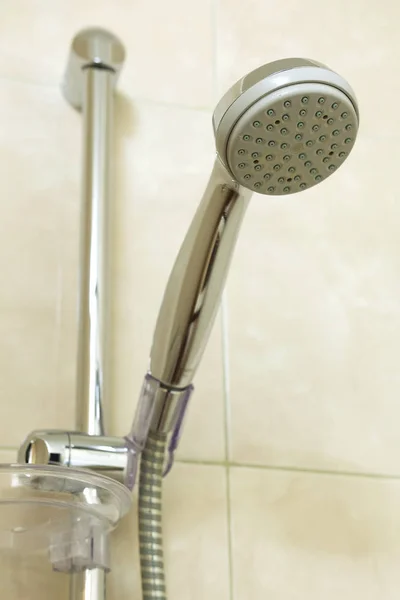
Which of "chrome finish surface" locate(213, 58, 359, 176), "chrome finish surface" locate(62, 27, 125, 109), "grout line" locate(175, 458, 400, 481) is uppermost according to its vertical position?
"chrome finish surface" locate(62, 27, 125, 109)

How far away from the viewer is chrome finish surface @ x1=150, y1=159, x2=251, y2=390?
1.48 feet

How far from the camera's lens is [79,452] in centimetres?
53

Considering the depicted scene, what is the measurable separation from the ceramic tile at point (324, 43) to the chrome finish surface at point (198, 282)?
39cm

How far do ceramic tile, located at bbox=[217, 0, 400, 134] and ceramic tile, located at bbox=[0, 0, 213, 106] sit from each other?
0.03 metres

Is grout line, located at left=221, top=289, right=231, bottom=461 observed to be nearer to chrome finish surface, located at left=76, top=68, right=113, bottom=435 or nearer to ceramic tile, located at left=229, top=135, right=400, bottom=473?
ceramic tile, located at left=229, top=135, right=400, bottom=473

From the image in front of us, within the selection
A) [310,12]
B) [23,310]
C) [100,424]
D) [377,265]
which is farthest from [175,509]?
[310,12]

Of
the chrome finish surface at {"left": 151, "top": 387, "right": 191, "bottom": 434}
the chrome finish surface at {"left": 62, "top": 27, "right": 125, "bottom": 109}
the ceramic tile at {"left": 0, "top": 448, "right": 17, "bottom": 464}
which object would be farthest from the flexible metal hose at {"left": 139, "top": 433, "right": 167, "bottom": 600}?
the chrome finish surface at {"left": 62, "top": 27, "right": 125, "bottom": 109}

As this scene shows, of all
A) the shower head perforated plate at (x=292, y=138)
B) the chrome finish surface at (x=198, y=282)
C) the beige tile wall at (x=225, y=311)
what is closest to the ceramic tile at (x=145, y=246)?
the beige tile wall at (x=225, y=311)

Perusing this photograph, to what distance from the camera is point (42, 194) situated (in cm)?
69

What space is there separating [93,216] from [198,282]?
0.21 m

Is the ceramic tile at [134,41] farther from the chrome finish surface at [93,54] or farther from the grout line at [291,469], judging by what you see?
the grout line at [291,469]

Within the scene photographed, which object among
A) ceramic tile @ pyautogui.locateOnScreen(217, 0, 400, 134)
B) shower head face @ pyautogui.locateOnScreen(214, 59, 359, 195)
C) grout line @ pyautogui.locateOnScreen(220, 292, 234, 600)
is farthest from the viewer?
ceramic tile @ pyautogui.locateOnScreen(217, 0, 400, 134)

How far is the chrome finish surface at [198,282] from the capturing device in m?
0.45

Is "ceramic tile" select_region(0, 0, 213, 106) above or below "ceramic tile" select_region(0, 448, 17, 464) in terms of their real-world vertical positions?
above
